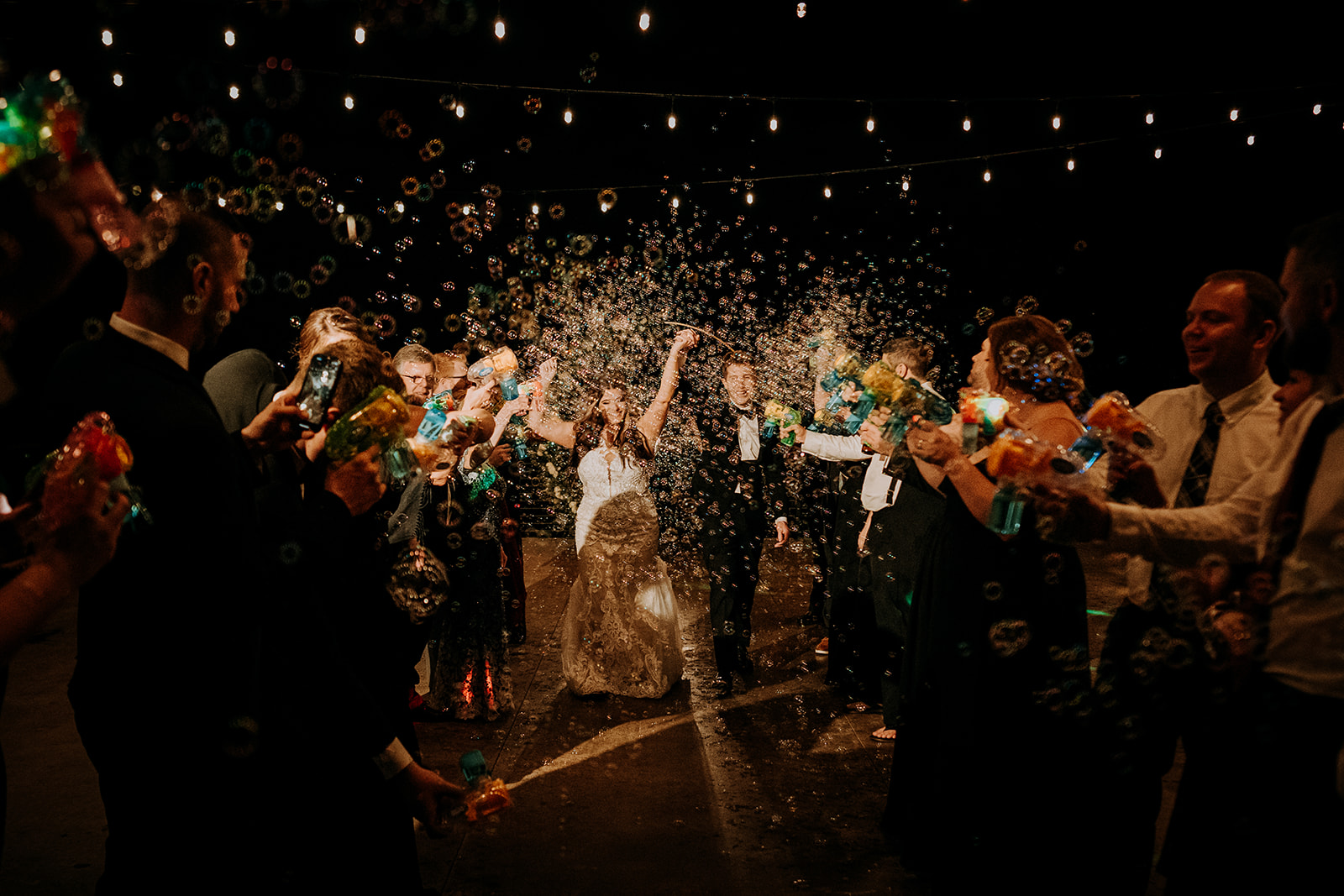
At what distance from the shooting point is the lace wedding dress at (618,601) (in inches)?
214

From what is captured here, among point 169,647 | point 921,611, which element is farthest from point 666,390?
point 169,647

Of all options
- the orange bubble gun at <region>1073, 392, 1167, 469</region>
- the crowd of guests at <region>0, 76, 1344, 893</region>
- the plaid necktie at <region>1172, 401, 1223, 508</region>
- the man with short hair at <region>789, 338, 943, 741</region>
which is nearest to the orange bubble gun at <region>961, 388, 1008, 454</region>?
the crowd of guests at <region>0, 76, 1344, 893</region>

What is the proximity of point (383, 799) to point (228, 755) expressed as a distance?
0.44m

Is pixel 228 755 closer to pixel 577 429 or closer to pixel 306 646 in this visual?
pixel 306 646

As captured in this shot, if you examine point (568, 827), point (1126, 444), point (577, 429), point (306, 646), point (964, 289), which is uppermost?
point (964, 289)

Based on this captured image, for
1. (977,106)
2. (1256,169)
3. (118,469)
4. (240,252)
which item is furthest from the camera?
(1256,169)

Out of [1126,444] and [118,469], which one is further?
[1126,444]

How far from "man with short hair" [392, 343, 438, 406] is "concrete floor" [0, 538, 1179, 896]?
6.89 feet

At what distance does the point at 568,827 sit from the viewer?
3.71 m

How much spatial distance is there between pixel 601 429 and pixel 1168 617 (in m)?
3.61

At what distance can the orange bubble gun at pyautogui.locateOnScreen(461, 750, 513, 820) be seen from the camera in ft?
7.00

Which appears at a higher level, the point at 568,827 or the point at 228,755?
the point at 228,755

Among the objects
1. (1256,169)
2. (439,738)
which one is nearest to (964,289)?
(1256,169)

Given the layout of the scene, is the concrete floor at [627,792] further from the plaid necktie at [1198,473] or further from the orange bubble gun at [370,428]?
the orange bubble gun at [370,428]
